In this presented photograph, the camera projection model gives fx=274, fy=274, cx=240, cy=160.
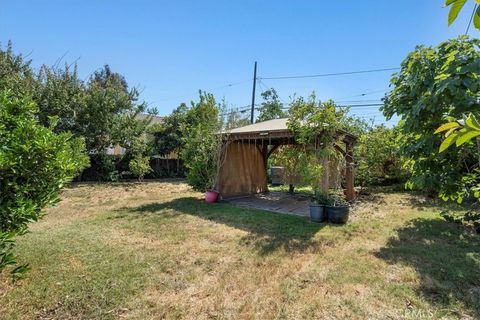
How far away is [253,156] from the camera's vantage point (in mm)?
10602

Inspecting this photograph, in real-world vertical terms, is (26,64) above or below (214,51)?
below

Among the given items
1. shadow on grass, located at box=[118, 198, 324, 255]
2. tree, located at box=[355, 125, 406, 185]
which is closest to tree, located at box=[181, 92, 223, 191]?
shadow on grass, located at box=[118, 198, 324, 255]

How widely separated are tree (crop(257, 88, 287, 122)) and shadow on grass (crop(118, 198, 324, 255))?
51.3ft

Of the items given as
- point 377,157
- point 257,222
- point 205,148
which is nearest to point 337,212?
point 257,222

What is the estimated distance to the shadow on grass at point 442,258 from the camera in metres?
3.09

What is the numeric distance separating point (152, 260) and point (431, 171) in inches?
202

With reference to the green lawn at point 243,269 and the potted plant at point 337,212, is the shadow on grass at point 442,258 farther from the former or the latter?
the potted plant at point 337,212

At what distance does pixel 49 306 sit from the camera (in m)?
2.77

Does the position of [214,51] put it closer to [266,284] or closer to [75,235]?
[75,235]

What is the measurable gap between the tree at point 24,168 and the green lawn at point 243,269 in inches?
28.7

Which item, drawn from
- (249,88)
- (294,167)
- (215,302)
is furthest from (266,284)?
(249,88)

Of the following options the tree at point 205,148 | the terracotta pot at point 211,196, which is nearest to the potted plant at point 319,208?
the terracotta pot at point 211,196

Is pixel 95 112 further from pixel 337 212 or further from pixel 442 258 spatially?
pixel 442 258

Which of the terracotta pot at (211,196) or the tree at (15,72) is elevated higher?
the tree at (15,72)
